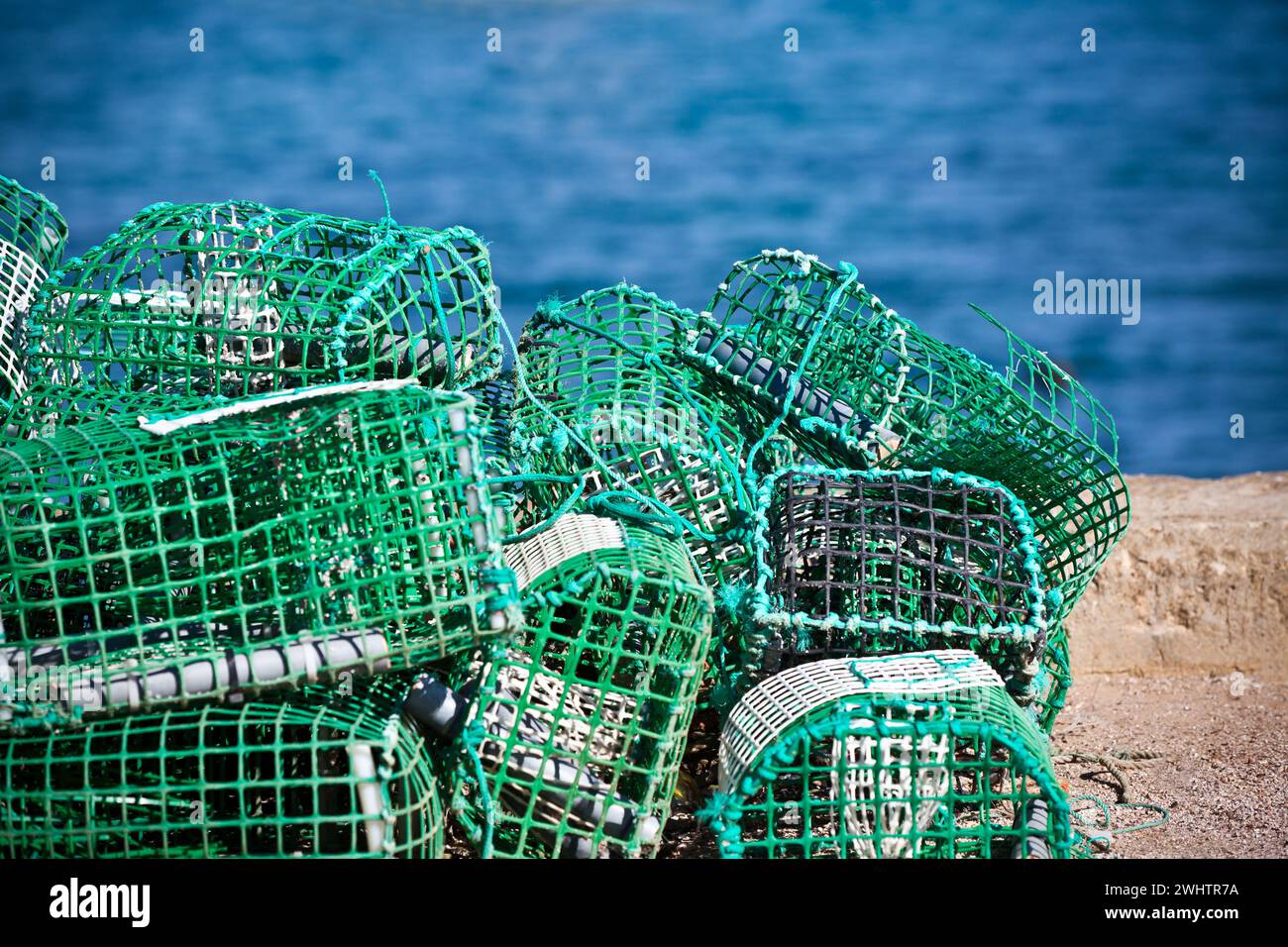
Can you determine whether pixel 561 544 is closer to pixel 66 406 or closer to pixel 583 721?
pixel 583 721

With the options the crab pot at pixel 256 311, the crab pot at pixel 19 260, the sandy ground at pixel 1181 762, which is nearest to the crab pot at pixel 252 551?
the crab pot at pixel 256 311

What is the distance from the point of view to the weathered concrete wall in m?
4.58

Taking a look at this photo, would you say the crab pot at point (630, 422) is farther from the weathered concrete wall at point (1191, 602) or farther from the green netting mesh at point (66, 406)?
the weathered concrete wall at point (1191, 602)

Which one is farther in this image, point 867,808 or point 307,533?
point 867,808

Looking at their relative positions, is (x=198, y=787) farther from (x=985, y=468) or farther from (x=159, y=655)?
(x=985, y=468)

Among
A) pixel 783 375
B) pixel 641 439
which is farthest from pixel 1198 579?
pixel 641 439

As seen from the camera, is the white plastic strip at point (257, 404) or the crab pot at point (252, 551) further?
the white plastic strip at point (257, 404)

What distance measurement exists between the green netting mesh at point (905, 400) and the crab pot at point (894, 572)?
7.1 inches

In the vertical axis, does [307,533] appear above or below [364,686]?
above

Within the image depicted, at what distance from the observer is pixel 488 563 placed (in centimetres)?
266

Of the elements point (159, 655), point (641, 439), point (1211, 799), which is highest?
point (641, 439)

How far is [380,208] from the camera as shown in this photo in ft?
38.0

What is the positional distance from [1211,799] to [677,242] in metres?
8.96

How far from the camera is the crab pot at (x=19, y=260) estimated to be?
3.49m
